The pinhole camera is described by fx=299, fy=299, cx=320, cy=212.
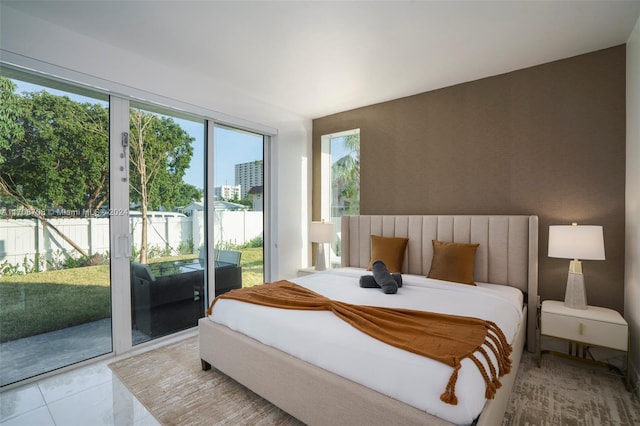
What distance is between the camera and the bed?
137cm

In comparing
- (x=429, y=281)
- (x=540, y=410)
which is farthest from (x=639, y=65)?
(x=540, y=410)

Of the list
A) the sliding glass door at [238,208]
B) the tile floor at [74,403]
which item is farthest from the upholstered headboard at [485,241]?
the tile floor at [74,403]

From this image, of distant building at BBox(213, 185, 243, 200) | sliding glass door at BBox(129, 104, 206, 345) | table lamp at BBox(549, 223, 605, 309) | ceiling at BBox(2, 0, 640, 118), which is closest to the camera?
ceiling at BBox(2, 0, 640, 118)

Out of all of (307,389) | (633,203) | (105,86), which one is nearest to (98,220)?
(105,86)

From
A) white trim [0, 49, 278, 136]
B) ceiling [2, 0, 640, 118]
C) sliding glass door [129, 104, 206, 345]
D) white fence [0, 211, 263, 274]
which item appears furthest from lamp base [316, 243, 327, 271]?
ceiling [2, 0, 640, 118]

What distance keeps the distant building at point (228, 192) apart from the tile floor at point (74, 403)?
78.2 inches

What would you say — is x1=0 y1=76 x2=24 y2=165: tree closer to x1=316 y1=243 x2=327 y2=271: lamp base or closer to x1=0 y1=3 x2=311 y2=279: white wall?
x1=0 y1=3 x2=311 y2=279: white wall

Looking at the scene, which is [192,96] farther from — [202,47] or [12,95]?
[12,95]

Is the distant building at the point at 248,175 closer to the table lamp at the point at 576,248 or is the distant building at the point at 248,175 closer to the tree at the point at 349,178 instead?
the tree at the point at 349,178

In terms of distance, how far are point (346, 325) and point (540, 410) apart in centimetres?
146

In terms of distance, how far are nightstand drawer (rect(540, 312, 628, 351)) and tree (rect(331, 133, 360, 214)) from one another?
8.22 feet

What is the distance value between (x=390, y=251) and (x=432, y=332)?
1812mm

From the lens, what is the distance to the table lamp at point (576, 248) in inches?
95.0

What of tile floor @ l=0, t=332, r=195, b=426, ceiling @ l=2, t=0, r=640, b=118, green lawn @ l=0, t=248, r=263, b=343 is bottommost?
tile floor @ l=0, t=332, r=195, b=426
